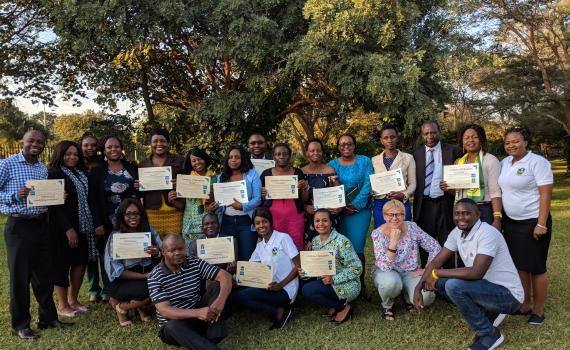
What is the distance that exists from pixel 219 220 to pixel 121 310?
1412mm

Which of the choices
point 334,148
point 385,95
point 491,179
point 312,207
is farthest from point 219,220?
point 334,148

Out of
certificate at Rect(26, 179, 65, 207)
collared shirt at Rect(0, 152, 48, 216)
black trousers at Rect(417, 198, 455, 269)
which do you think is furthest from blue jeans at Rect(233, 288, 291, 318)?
collared shirt at Rect(0, 152, 48, 216)

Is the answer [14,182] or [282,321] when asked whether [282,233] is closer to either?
[282,321]

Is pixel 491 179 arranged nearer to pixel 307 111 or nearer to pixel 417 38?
pixel 417 38

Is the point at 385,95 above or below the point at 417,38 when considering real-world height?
below

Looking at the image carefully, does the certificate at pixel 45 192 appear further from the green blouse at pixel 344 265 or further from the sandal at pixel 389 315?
the sandal at pixel 389 315

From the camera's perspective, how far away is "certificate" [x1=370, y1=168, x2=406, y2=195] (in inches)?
199

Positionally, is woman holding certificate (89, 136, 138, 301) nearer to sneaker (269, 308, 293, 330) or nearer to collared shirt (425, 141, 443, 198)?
sneaker (269, 308, 293, 330)

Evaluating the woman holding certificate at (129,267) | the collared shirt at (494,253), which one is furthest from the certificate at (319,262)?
the woman holding certificate at (129,267)

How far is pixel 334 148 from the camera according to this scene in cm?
1634

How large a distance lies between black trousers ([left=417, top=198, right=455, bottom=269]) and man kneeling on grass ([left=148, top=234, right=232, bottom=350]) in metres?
2.44

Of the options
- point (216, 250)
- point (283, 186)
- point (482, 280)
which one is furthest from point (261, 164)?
→ point (482, 280)

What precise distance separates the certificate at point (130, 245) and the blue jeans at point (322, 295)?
1745 millimetres

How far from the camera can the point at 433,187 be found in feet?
16.9
